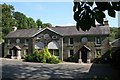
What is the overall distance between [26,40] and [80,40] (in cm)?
1017

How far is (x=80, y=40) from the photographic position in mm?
40625

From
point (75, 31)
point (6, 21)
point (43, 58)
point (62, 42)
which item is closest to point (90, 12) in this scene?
point (43, 58)

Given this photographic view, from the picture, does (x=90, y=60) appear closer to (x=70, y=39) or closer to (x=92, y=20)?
(x=70, y=39)

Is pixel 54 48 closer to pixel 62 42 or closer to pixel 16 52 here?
pixel 62 42

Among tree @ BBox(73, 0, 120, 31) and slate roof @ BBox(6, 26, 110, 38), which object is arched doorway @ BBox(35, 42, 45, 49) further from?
tree @ BBox(73, 0, 120, 31)

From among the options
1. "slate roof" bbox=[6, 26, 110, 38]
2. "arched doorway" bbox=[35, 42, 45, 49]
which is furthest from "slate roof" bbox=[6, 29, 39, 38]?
"arched doorway" bbox=[35, 42, 45, 49]

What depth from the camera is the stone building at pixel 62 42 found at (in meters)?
39.5

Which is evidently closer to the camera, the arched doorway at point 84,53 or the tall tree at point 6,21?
the arched doorway at point 84,53

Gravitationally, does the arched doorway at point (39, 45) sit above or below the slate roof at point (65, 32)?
below

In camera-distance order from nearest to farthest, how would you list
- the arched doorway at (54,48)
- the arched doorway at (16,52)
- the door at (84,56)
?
1. the door at (84,56)
2. the arched doorway at (54,48)
3. the arched doorway at (16,52)

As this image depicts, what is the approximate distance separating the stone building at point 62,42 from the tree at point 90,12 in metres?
34.0

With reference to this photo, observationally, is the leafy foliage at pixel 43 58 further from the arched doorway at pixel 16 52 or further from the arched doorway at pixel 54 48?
the arched doorway at pixel 16 52

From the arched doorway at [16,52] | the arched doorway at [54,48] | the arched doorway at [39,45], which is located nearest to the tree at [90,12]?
the arched doorway at [54,48]

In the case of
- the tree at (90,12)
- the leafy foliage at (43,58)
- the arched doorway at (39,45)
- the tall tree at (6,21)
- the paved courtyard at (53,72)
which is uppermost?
the tall tree at (6,21)
